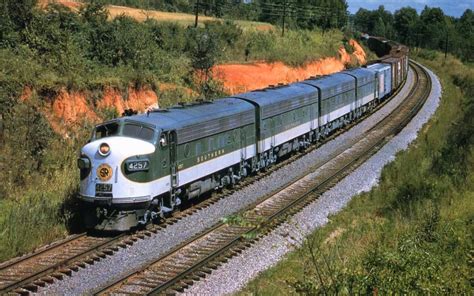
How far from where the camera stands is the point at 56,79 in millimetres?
24641

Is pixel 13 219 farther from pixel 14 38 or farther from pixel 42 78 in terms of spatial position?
pixel 14 38

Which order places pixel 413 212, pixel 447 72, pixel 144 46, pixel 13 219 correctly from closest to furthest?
pixel 13 219, pixel 413 212, pixel 144 46, pixel 447 72

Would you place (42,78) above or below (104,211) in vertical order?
above

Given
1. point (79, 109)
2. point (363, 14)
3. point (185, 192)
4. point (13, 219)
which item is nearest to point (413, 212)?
point (185, 192)

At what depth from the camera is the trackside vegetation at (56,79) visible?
55.0ft

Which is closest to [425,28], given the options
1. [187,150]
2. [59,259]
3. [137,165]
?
[187,150]

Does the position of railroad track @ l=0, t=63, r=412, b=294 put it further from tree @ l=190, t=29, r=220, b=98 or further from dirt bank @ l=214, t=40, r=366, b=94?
dirt bank @ l=214, t=40, r=366, b=94

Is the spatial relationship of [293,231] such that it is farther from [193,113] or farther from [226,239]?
[193,113]

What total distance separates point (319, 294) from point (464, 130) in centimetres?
2128

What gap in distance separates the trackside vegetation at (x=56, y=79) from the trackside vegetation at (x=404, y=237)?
6.94 meters

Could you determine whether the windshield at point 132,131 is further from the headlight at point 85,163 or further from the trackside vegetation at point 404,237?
the trackside vegetation at point 404,237

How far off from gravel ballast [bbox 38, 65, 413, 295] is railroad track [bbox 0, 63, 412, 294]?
180 mm

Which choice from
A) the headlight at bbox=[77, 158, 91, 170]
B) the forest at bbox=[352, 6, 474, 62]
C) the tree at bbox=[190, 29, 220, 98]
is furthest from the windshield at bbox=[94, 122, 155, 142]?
the forest at bbox=[352, 6, 474, 62]

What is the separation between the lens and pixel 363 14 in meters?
185
